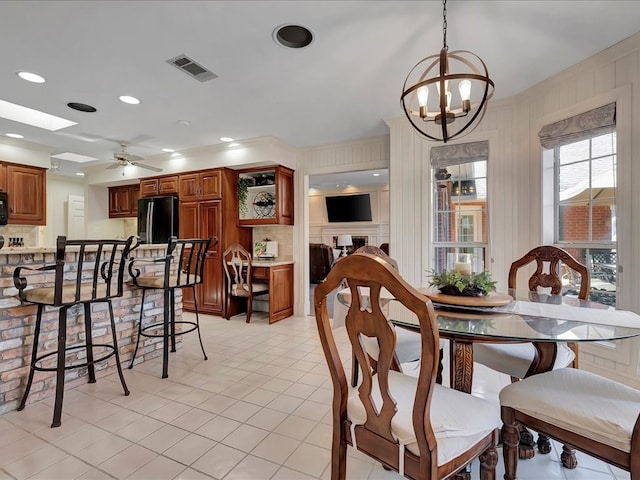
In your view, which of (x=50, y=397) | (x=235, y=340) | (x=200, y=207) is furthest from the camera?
(x=200, y=207)

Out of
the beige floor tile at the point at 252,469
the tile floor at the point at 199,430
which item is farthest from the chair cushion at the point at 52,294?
the beige floor tile at the point at 252,469

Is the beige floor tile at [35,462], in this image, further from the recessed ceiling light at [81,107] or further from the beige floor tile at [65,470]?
the recessed ceiling light at [81,107]

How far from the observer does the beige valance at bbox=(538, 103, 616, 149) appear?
2.59 m

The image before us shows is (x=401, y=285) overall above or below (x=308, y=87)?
below

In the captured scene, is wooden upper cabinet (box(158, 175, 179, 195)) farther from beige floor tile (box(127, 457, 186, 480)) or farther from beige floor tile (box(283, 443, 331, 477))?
beige floor tile (box(283, 443, 331, 477))

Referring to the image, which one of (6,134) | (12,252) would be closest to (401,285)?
(12,252)

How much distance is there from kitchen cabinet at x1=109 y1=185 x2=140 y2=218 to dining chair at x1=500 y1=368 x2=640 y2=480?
662cm

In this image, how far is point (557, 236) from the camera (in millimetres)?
3143

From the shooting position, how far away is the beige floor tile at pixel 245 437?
1.82 metres

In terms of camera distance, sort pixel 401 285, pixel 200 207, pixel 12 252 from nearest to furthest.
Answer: pixel 401 285
pixel 12 252
pixel 200 207

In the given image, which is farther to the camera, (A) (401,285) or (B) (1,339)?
(B) (1,339)

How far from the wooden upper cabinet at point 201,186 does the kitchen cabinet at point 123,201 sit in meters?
1.61

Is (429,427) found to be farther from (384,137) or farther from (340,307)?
(384,137)

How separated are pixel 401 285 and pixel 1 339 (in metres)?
2.70
